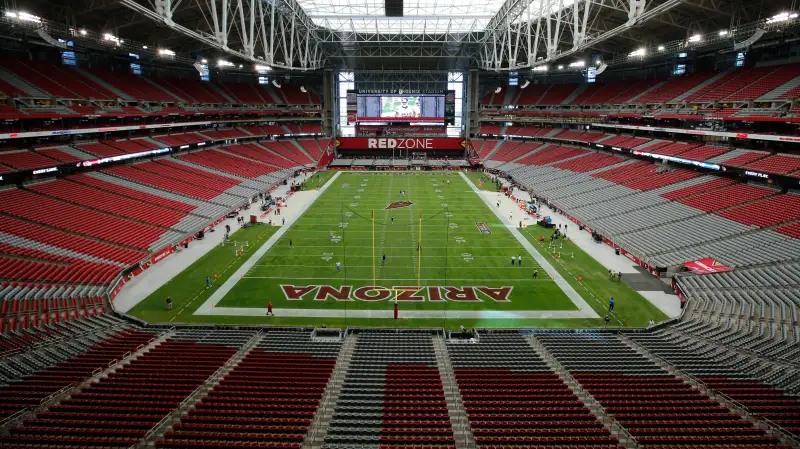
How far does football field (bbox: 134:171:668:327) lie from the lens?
20.8m

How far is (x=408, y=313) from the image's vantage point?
21125mm

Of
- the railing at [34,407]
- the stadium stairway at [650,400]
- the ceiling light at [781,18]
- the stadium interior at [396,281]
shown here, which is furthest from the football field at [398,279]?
the ceiling light at [781,18]

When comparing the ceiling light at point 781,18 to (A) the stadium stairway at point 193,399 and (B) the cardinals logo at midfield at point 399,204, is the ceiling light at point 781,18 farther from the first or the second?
(A) the stadium stairway at point 193,399

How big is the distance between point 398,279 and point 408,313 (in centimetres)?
440

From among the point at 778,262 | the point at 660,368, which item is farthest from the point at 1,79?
the point at 778,262

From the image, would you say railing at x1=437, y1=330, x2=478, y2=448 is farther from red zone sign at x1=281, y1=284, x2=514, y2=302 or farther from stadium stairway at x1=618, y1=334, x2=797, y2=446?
stadium stairway at x1=618, y1=334, x2=797, y2=446

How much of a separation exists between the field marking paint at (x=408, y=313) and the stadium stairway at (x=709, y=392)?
3864 millimetres

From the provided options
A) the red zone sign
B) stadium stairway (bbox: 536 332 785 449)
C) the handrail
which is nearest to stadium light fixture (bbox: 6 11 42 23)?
the handrail

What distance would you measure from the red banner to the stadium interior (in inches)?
5.8

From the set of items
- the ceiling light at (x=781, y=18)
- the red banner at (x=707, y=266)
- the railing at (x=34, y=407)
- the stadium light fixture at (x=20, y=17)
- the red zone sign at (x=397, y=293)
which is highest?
the ceiling light at (x=781, y=18)

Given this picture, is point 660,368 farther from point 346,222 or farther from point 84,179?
point 84,179

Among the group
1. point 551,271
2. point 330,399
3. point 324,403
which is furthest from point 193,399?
point 551,271

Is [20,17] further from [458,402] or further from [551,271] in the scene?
[551,271]

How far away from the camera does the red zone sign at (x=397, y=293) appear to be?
22750mm
